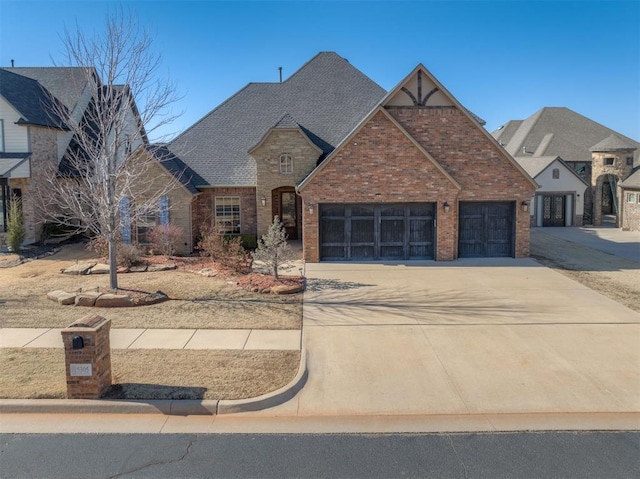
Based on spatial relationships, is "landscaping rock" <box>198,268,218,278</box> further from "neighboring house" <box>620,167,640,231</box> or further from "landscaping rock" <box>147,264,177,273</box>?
"neighboring house" <box>620,167,640,231</box>

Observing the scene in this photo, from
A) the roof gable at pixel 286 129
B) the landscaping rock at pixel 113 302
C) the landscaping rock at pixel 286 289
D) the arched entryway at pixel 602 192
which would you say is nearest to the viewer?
the landscaping rock at pixel 113 302

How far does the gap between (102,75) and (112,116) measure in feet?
4.57

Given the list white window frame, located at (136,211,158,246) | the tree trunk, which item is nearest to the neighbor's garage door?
white window frame, located at (136,211,158,246)

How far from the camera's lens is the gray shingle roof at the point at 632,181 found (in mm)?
30219

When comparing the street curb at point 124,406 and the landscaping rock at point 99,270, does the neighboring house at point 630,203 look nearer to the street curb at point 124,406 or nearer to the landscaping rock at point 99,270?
the landscaping rock at point 99,270

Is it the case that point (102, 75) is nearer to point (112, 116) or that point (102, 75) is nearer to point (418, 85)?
point (112, 116)

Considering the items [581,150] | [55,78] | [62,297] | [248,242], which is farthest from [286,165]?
[581,150]

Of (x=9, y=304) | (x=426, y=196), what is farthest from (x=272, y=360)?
(x=426, y=196)

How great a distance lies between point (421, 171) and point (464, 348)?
9915 millimetres

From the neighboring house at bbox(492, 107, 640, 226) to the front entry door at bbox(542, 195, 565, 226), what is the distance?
22 cm

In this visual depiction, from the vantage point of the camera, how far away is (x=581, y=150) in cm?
3731

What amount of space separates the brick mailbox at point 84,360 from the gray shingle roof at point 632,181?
3146 centimetres

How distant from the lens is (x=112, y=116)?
12945 millimetres

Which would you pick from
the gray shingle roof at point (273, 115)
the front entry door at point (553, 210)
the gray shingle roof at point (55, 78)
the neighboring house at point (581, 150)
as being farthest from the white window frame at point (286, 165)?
the front entry door at point (553, 210)
